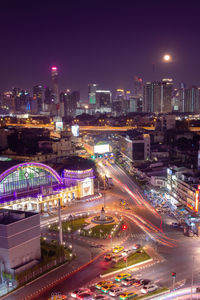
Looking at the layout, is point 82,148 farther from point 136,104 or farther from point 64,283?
point 136,104

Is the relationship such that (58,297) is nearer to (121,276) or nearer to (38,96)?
(121,276)

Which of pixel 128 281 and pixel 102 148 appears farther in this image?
pixel 102 148

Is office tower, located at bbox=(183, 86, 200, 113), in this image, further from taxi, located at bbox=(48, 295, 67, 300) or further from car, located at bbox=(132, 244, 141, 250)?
taxi, located at bbox=(48, 295, 67, 300)

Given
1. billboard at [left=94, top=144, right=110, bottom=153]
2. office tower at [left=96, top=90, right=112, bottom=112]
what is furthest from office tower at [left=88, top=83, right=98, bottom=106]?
billboard at [left=94, top=144, right=110, bottom=153]

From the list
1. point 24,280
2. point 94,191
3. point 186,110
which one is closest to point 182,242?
point 24,280

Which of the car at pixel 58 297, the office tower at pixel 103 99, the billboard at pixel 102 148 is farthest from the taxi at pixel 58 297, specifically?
the office tower at pixel 103 99

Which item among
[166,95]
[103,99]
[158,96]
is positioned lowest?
[158,96]

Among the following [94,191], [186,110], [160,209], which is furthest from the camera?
[186,110]

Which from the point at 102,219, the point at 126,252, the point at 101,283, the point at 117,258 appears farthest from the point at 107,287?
the point at 102,219
